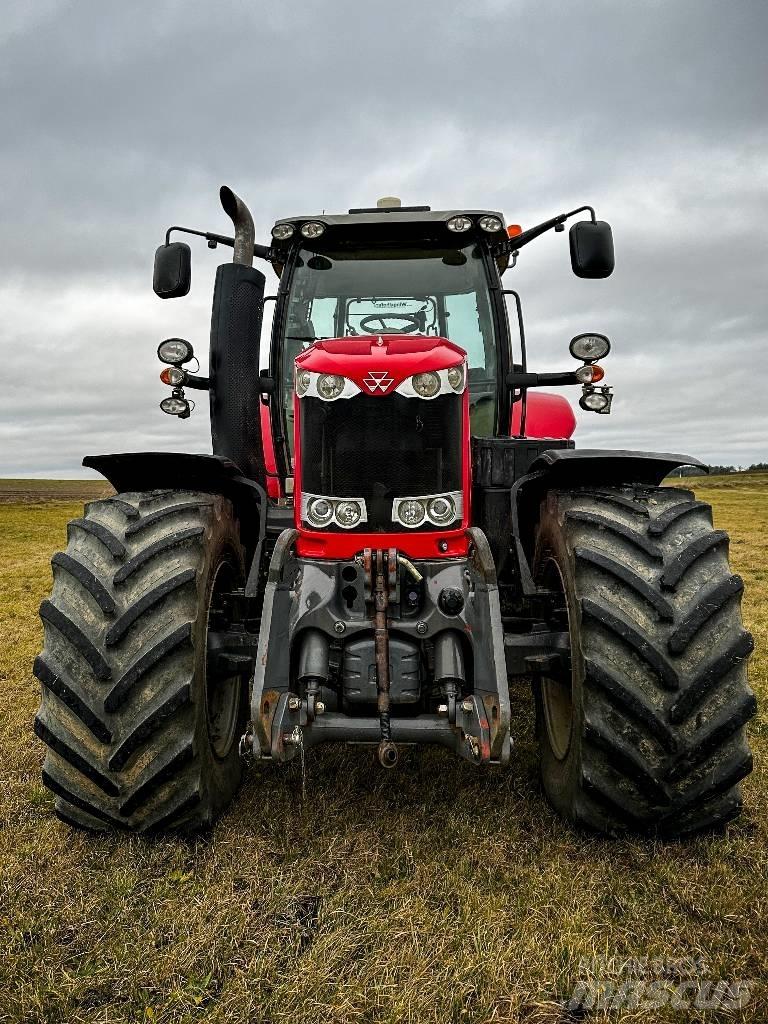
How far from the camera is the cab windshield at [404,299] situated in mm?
3980

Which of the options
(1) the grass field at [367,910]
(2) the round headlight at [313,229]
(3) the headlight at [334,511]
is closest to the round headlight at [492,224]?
(2) the round headlight at [313,229]

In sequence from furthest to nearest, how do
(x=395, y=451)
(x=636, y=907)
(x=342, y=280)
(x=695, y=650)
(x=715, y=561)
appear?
(x=342, y=280) → (x=395, y=451) → (x=715, y=561) → (x=695, y=650) → (x=636, y=907)

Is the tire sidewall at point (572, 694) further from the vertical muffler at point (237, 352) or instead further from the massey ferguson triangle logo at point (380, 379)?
the vertical muffler at point (237, 352)

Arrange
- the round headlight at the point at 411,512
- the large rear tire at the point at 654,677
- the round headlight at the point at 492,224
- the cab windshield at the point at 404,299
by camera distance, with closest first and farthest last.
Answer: the large rear tire at the point at 654,677 < the round headlight at the point at 411,512 < the round headlight at the point at 492,224 < the cab windshield at the point at 404,299

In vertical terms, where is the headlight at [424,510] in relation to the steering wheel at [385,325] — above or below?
below

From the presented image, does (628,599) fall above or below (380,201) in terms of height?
below

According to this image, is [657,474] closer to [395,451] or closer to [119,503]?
[395,451]

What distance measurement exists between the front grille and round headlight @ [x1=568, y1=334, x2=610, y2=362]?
1.27 m

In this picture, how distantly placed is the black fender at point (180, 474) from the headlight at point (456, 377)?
95 centimetres

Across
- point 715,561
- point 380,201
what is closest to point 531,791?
point 715,561

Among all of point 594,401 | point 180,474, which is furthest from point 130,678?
point 594,401

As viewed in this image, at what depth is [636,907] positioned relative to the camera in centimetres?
229

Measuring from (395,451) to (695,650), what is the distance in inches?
50.5

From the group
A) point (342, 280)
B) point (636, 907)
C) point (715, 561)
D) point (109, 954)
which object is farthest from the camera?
point (342, 280)
